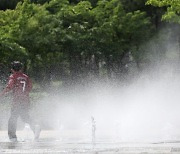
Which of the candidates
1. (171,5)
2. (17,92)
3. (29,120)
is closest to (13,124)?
(29,120)

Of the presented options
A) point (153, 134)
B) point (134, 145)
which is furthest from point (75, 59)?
point (134, 145)

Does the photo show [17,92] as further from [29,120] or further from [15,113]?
[29,120]

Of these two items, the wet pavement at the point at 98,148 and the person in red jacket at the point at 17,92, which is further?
the person in red jacket at the point at 17,92

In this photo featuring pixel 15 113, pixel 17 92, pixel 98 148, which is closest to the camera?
pixel 98 148

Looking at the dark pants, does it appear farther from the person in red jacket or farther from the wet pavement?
the wet pavement

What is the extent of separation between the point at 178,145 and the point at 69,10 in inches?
719

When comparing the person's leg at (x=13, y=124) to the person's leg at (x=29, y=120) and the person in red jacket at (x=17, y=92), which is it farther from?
the person's leg at (x=29, y=120)

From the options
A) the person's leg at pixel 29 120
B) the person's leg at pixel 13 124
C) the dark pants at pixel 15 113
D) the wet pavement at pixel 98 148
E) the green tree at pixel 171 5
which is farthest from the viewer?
the green tree at pixel 171 5

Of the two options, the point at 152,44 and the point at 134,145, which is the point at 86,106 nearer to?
the point at 152,44

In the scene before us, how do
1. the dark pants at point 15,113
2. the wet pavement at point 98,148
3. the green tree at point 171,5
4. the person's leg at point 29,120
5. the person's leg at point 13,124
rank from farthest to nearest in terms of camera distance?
the green tree at point 171,5 → the person's leg at point 29,120 → the dark pants at point 15,113 → the person's leg at point 13,124 → the wet pavement at point 98,148

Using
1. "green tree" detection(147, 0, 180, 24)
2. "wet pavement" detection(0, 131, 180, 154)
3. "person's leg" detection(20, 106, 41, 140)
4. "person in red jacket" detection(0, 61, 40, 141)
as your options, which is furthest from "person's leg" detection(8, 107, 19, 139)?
"green tree" detection(147, 0, 180, 24)

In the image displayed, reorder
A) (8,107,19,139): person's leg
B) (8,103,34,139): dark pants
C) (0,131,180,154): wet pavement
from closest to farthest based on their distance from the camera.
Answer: (0,131,180,154): wet pavement < (8,107,19,139): person's leg < (8,103,34,139): dark pants

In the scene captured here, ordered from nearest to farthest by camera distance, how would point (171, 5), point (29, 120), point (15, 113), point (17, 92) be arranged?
1. point (17, 92)
2. point (15, 113)
3. point (29, 120)
4. point (171, 5)

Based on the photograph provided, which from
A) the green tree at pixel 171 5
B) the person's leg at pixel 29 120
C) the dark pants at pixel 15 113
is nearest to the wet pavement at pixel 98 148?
the dark pants at pixel 15 113
